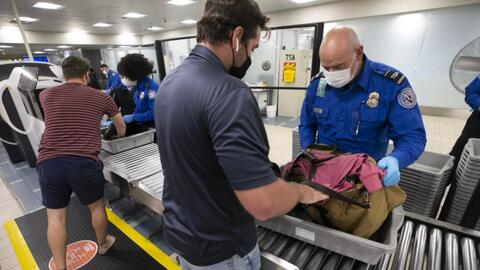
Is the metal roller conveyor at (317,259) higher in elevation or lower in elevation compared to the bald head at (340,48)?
lower

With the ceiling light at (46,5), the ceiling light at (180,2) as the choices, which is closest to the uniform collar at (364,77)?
the ceiling light at (180,2)

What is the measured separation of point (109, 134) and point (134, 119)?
0.28 m

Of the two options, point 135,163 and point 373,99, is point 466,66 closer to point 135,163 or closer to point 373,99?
point 373,99

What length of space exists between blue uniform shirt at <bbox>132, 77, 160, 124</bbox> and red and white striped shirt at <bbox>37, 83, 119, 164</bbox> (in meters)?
0.74

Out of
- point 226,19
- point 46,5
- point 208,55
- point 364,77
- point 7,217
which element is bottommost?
point 7,217

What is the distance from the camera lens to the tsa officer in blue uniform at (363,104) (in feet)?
3.95

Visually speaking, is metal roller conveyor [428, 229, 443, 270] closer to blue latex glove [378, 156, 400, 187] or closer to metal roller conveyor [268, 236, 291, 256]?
blue latex glove [378, 156, 400, 187]

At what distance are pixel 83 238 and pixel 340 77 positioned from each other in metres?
2.60

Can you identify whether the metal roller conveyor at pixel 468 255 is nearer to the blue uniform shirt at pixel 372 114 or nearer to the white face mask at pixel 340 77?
the blue uniform shirt at pixel 372 114

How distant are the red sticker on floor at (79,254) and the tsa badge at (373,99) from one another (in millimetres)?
2459

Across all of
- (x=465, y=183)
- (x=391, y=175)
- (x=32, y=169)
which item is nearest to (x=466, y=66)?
(x=465, y=183)

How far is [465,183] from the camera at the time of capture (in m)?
1.43

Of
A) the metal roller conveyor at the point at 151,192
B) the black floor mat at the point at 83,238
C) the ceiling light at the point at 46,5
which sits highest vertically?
the ceiling light at the point at 46,5

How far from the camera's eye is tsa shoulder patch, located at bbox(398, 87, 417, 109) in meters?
1.21
